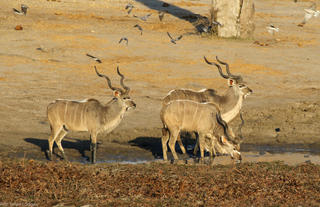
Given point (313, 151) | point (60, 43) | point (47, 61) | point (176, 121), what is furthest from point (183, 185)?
point (60, 43)

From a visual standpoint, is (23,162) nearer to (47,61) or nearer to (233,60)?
(47,61)

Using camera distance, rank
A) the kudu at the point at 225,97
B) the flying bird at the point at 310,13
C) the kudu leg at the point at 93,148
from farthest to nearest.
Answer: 1. the flying bird at the point at 310,13
2. the kudu at the point at 225,97
3. the kudu leg at the point at 93,148

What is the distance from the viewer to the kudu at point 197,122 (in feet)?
42.7

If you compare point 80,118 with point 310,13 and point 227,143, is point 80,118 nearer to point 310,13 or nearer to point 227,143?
point 227,143

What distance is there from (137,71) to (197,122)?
6503 mm

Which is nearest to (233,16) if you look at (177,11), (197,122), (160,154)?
(177,11)

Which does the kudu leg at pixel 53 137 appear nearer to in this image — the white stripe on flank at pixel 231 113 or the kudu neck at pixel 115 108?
the kudu neck at pixel 115 108

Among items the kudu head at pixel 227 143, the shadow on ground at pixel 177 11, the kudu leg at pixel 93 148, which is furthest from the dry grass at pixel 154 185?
the shadow on ground at pixel 177 11

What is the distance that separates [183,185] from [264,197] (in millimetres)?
1131

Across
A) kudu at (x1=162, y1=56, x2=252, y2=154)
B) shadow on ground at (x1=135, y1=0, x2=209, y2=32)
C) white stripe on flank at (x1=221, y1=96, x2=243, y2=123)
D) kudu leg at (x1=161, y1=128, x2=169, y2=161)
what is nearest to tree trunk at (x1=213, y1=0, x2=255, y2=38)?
shadow on ground at (x1=135, y1=0, x2=209, y2=32)

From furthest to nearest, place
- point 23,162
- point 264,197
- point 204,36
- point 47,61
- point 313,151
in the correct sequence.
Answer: point 204,36, point 47,61, point 313,151, point 23,162, point 264,197

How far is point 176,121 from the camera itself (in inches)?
515

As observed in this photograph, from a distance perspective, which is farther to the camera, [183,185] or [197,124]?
[197,124]

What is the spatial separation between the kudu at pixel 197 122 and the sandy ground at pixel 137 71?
0.84 metres
